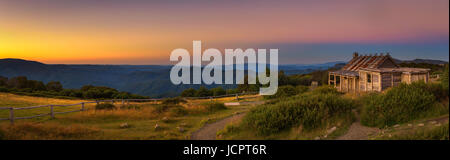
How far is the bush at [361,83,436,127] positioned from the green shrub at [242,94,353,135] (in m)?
0.99

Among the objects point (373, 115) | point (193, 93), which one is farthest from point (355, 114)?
point (193, 93)

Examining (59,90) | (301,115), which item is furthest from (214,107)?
(59,90)

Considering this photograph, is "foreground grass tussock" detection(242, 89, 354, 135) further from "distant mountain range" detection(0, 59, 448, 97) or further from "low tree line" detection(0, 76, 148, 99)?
"distant mountain range" detection(0, 59, 448, 97)

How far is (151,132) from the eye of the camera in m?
14.4

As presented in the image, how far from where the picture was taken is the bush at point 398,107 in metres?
11.2

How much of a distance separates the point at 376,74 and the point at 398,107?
14018mm

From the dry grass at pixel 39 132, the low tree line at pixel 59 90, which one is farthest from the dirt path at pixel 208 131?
the low tree line at pixel 59 90

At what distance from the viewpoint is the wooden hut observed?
74.7 ft

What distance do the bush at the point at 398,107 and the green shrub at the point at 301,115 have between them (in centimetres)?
99

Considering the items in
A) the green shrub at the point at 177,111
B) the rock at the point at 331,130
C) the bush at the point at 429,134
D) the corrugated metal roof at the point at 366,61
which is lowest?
the green shrub at the point at 177,111

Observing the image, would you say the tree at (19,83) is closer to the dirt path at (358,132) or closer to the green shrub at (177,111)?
the green shrub at (177,111)

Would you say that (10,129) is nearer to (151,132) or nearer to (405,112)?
(151,132)

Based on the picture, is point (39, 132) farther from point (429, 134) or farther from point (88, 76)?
point (88, 76)

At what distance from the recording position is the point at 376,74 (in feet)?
79.5
